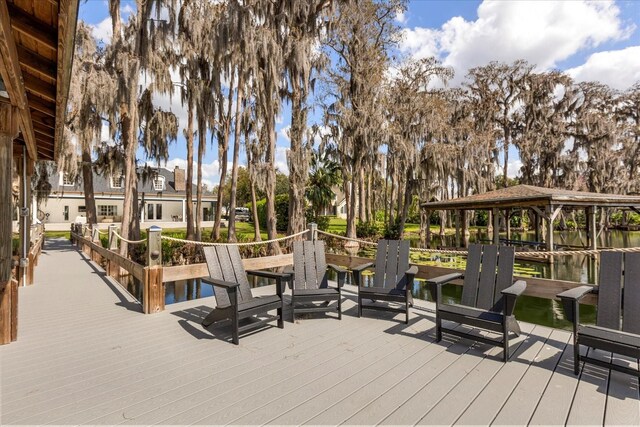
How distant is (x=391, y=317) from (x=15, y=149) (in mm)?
6809

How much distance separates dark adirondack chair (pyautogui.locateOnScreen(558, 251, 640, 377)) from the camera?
244cm

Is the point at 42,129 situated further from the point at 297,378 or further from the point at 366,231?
the point at 366,231

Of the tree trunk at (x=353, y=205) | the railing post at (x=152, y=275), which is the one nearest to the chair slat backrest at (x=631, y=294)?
the railing post at (x=152, y=275)

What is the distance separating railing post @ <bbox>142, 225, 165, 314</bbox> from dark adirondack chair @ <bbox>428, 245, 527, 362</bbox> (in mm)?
3261

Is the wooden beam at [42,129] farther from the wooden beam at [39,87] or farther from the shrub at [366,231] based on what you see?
the shrub at [366,231]

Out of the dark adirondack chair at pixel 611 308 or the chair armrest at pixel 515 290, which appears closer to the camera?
the dark adirondack chair at pixel 611 308

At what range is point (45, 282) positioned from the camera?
257 inches

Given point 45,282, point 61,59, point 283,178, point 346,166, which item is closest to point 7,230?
point 61,59

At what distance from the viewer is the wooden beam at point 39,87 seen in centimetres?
374

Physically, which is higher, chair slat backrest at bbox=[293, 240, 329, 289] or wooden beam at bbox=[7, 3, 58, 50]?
wooden beam at bbox=[7, 3, 58, 50]

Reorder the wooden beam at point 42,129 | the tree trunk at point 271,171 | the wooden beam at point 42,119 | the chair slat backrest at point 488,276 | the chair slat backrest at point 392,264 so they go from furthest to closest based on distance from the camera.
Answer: the tree trunk at point 271,171 → the wooden beam at point 42,129 → the wooden beam at point 42,119 → the chair slat backrest at point 392,264 → the chair slat backrest at point 488,276

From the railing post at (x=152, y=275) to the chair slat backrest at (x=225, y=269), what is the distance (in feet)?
3.14

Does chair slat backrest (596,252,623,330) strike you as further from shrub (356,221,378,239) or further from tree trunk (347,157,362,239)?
shrub (356,221,378,239)

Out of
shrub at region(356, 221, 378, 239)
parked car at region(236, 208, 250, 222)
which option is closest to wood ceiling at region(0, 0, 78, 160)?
shrub at region(356, 221, 378, 239)
